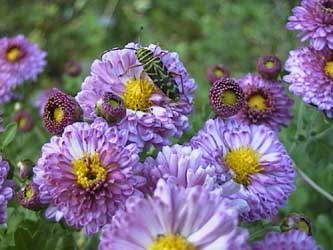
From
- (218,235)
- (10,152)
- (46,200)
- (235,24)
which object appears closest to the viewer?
(218,235)

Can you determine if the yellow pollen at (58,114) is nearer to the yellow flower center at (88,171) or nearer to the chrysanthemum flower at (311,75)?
the yellow flower center at (88,171)

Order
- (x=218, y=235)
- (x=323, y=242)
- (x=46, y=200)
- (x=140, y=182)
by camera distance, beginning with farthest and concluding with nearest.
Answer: (x=323, y=242)
(x=46, y=200)
(x=140, y=182)
(x=218, y=235)

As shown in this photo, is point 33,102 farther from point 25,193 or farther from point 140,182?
point 140,182

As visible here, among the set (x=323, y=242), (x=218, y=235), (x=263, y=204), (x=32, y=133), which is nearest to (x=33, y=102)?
(x=32, y=133)

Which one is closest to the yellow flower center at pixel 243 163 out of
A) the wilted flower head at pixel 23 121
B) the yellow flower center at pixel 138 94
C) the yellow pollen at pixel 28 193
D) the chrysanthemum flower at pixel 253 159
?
the chrysanthemum flower at pixel 253 159

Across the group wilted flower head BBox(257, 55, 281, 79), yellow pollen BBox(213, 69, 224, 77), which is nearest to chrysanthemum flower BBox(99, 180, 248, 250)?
wilted flower head BBox(257, 55, 281, 79)

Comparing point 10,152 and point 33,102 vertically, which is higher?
point 33,102

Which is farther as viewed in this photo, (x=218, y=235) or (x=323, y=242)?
(x=323, y=242)
